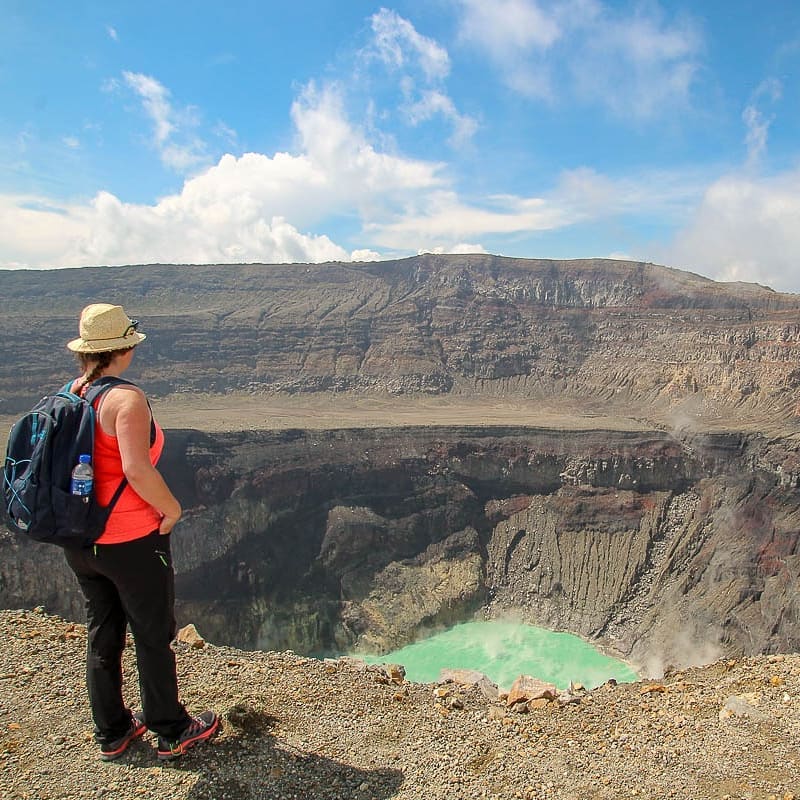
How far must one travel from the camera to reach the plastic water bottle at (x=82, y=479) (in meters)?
3.55

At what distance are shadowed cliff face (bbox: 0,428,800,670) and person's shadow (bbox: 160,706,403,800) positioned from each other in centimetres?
2506

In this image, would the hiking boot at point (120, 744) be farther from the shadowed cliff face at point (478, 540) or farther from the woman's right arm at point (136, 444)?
the shadowed cliff face at point (478, 540)

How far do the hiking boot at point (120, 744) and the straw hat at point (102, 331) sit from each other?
2562 mm

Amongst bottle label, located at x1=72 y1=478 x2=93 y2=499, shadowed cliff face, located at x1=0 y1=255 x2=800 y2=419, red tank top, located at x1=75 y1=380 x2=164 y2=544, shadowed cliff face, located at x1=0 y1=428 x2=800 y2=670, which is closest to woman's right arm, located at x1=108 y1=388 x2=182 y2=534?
red tank top, located at x1=75 y1=380 x2=164 y2=544

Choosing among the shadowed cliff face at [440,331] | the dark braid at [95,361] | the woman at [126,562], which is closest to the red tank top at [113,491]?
the woman at [126,562]

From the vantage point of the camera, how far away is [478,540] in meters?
38.2

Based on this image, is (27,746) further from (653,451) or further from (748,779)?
(653,451)

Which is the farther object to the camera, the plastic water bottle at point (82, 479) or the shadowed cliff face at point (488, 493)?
the shadowed cliff face at point (488, 493)

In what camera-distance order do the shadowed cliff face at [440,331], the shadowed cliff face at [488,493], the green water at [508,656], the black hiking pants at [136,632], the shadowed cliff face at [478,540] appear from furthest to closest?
the shadowed cliff face at [440,331], the shadowed cliff face at [488,493], the shadowed cliff face at [478,540], the green water at [508,656], the black hiking pants at [136,632]

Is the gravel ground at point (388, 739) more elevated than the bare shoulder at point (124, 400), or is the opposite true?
the bare shoulder at point (124, 400)

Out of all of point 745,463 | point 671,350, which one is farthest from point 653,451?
point 671,350

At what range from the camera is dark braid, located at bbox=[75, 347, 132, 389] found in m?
3.89

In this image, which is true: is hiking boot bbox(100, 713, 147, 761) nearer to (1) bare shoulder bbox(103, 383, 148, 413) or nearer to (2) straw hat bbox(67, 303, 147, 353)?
(1) bare shoulder bbox(103, 383, 148, 413)

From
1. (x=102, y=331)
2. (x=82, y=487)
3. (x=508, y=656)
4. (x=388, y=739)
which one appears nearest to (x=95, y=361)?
(x=102, y=331)
